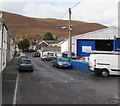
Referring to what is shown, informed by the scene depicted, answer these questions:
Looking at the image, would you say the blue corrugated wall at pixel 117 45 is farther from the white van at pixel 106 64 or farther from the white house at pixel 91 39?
the white van at pixel 106 64

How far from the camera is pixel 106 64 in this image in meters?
16.7

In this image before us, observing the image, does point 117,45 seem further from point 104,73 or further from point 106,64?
point 104,73

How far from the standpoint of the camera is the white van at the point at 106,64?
54.3 ft

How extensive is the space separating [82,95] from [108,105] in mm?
1934

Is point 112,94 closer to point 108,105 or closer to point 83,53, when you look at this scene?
point 108,105

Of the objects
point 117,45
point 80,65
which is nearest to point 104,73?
point 80,65

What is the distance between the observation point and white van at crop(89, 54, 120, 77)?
1656cm

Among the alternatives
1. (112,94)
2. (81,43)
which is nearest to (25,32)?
(81,43)

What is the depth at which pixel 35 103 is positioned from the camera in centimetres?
801

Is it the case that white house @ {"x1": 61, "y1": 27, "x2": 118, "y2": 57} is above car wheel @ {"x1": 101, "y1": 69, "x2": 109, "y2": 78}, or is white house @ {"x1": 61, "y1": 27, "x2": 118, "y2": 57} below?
above

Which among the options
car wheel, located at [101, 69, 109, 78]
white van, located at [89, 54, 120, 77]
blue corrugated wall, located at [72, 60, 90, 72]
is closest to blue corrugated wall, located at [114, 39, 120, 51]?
blue corrugated wall, located at [72, 60, 90, 72]

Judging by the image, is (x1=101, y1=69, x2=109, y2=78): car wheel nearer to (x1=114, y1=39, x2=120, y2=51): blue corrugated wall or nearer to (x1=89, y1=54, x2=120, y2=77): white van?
(x1=89, y1=54, x2=120, y2=77): white van

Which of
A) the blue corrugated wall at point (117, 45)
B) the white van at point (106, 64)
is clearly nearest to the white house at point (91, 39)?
the blue corrugated wall at point (117, 45)

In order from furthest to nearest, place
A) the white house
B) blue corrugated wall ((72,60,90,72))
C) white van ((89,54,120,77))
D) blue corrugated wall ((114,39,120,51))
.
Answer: the white house
blue corrugated wall ((114,39,120,51))
blue corrugated wall ((72,60,90,72))
white van ((89,54,120,77))
